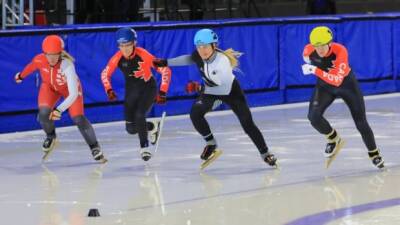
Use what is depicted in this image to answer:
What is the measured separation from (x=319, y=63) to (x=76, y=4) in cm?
1169

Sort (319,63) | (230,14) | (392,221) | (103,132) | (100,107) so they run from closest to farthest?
(392,221) < (319,63) < (103,132) < (100,107) < (230,14)

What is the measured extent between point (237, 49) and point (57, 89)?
20.1ft

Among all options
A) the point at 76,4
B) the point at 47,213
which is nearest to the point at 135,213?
the point at 47,213

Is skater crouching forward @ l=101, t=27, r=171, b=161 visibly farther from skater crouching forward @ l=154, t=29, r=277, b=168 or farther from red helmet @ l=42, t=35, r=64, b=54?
red helmet @ l=42, t=35, r=64, b=54

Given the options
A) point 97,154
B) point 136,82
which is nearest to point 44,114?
point 97,154

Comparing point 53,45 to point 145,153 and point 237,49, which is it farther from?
point 237,49

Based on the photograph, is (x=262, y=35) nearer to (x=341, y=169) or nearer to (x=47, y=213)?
(x=341, y=169)

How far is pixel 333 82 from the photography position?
10102mm

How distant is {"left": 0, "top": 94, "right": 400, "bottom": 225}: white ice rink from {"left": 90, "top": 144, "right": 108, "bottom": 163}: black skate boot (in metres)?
0.10

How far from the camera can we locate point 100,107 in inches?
593

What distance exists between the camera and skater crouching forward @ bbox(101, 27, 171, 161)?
1063cm

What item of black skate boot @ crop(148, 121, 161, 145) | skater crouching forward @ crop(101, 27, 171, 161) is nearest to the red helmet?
skater crouching forward @ crop(101, 27, 171, 161)

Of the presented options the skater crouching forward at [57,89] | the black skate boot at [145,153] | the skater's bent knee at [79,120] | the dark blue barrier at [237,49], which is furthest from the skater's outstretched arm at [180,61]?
the dark blue barrier at [237,49]

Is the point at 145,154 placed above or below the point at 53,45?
below
